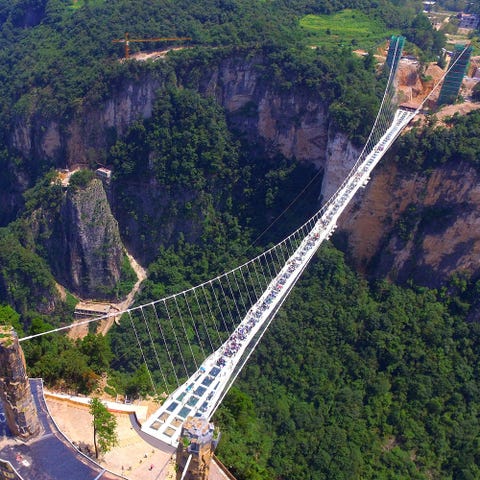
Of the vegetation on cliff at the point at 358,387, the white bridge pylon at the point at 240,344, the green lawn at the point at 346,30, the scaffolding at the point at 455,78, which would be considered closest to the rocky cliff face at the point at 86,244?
the vegetation on cliff at the point at 358,387

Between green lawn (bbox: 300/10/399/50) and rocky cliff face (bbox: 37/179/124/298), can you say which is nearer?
rocky cliff face (bbox: 37/179/124/298)

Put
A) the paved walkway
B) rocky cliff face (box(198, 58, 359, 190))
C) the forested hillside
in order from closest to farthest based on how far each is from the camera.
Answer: the paved walkway, the forested hillside, rocky cliff face (box(198, 58, 359, 190))

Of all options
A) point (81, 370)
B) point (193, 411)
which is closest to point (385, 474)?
point (193, 411)

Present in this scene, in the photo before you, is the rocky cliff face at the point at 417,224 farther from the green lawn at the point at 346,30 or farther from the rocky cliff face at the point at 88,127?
the rocky cliff face at the point at 88,127

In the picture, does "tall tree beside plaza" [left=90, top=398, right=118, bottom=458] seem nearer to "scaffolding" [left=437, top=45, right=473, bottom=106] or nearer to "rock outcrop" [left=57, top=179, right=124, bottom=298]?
"rock outcrop" [left=57, top=179, right=124, bottom=298]

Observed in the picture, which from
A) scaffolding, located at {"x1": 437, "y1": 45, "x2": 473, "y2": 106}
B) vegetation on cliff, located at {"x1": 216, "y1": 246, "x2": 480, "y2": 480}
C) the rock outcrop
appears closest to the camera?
vegetation on cliff, located at {"x1": 216, "y1": 246, "x2": 480, "y2": 480}

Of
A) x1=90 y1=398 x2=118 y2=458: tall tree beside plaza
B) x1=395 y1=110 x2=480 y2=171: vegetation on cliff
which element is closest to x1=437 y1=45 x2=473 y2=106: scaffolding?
x1=395 y1=110 x2=480 y2=171: vegetation on cliff

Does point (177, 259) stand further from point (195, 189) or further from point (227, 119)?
point (227, 119)
